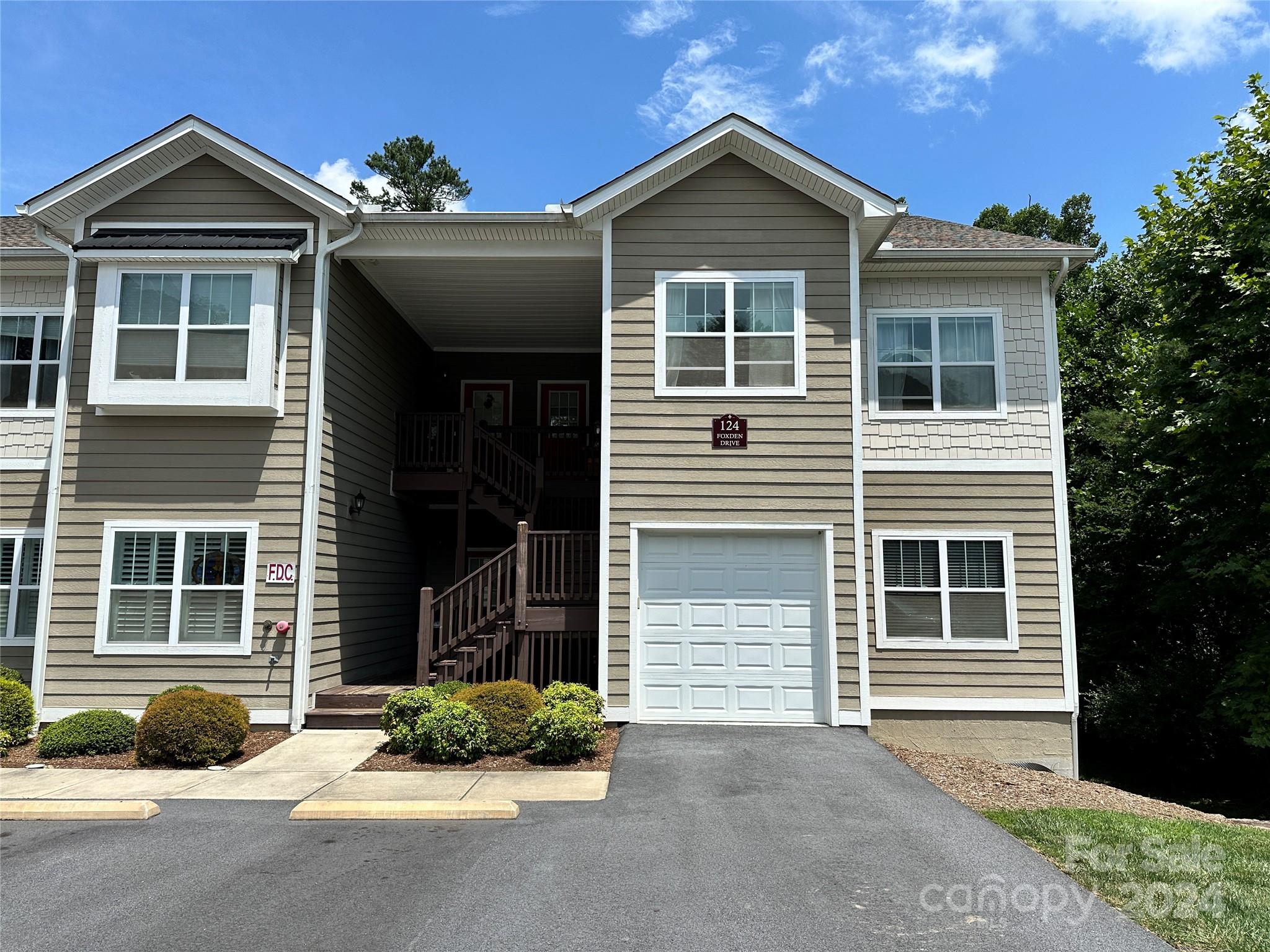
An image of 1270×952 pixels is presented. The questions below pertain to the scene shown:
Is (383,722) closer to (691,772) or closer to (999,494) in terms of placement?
(691,772)

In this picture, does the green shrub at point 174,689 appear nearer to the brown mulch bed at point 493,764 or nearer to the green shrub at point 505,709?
the brown mulch bed at point 493,764

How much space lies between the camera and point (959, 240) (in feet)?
38.7

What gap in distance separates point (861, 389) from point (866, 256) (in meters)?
1.72

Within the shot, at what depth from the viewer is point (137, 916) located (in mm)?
4707

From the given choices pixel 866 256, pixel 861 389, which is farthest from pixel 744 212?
pixel 861 389

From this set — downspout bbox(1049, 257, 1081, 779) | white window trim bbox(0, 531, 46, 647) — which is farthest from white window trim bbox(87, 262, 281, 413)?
downspout bbox(1049, 257, 1081, 779)

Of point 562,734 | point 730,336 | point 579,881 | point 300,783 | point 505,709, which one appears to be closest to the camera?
point 579,881

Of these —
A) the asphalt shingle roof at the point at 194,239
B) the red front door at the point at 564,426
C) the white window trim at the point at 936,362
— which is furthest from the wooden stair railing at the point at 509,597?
the asphalt shingle roof at the point at 194,239

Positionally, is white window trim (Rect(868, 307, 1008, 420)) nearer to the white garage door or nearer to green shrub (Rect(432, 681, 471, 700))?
the white garage door

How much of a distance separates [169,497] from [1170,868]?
10539 mm

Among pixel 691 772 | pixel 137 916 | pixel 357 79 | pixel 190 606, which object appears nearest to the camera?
pixel 137 916

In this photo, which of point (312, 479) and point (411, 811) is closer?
point (411, 811)

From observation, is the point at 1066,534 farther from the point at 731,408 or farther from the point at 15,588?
the point at 15,588

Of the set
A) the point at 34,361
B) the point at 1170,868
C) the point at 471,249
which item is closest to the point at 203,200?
the point at 34,361
